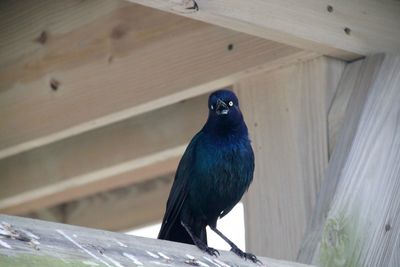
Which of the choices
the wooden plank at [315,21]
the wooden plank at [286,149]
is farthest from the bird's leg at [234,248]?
the wooden plank at [315,21]

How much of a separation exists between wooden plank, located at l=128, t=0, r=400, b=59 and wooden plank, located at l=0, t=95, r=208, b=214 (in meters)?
1.18

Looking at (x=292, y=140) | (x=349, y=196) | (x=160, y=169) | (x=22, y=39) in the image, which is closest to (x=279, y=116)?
(x=292, y=140)

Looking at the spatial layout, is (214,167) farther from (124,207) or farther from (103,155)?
(124,207)

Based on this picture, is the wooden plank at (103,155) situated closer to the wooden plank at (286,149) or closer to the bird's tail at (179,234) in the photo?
the bird's tail at (179,234)

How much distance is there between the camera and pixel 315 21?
4785mm

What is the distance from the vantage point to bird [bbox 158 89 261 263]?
545 cm

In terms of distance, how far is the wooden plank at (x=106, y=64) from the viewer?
511 centimetres

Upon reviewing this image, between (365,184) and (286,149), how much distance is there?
39 cm

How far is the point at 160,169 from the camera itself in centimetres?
641

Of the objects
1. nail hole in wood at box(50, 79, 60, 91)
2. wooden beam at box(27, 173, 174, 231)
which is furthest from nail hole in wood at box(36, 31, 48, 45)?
wooden beam at box(27, 173, 174, 231)

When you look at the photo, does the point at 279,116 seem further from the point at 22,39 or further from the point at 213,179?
the point at 22,39

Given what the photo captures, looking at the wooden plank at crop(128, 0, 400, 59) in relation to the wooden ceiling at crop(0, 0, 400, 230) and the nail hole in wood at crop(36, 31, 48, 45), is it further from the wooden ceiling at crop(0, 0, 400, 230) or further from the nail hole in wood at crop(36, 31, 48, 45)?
the nail hole in wood at crop(36, 31, 48, 45)

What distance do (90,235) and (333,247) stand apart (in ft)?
4.81

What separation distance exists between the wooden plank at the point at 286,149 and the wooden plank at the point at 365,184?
0.11 meters
